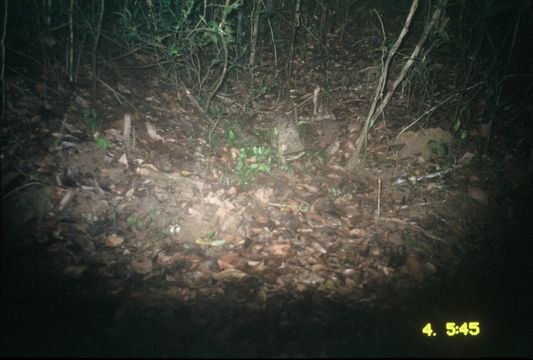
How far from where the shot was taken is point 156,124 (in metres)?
4.23

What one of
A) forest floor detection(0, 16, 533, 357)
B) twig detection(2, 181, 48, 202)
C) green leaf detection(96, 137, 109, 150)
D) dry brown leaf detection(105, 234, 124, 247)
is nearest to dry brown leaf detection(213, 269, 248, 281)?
forest floor detection(0, 16, 533, 357)

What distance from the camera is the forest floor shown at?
2.21 m

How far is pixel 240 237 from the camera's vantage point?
3.13 meters

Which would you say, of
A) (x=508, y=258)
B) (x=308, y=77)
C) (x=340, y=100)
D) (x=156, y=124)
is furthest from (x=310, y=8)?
(x=508, y=258)

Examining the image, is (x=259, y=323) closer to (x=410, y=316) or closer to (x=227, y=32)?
(x=410, y=316)

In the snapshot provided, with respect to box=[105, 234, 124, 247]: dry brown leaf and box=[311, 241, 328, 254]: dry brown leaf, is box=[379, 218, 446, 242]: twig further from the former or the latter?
box=[105, 234, 124, 247]: dry brown leaf

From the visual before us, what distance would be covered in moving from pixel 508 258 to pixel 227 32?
4.13 meters

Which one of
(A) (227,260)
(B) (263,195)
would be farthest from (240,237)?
(B) (263,195)

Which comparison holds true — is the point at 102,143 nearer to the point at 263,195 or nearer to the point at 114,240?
the point at 114,240

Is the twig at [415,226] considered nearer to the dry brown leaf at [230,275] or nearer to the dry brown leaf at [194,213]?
the dry brown leaf at [230,275]
